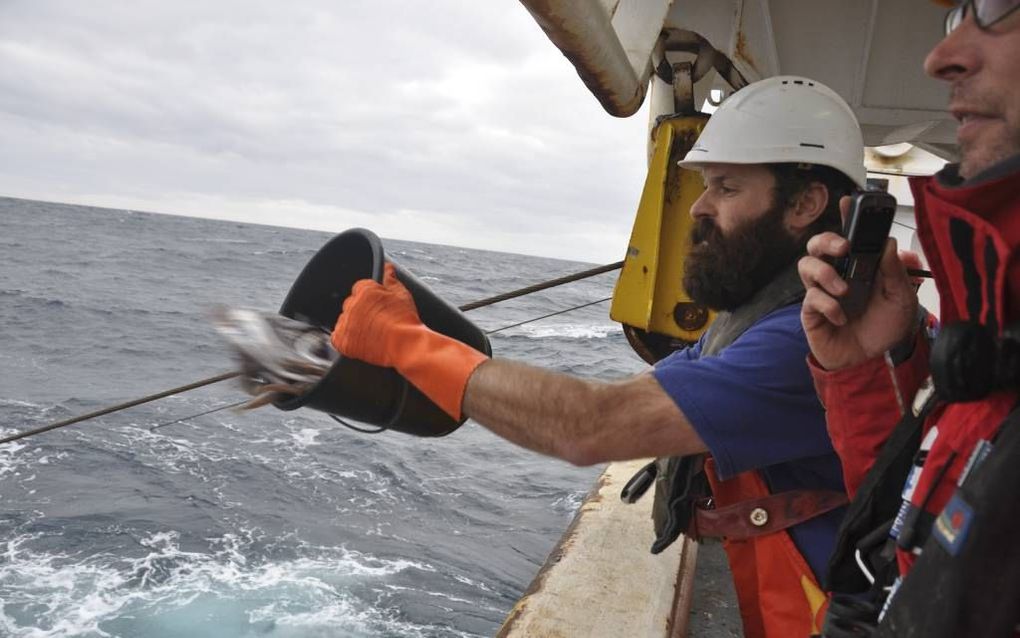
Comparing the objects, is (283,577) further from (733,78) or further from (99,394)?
(99,394)

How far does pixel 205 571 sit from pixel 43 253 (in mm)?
42228

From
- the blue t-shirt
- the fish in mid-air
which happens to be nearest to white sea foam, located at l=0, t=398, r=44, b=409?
the fish in mid-air

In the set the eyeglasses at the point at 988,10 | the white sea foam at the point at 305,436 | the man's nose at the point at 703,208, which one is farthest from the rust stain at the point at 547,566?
the white sea foam at the point at 305,436

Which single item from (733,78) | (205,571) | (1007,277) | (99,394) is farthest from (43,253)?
(1007,277)

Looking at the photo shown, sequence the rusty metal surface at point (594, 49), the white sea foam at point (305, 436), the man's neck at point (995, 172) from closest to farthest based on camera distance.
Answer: the man's neck at point (995, 172) → the rusty metal surface at point (594, 49) → the white sea foam at point (305, 436)

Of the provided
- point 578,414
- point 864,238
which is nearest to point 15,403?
point 578,414

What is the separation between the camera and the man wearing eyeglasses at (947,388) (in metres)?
0.91

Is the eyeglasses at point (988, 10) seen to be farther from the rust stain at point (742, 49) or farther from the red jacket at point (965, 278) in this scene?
the rust stain at point (742, 49)

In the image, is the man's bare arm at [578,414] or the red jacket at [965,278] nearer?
the red jacket at [965,278]

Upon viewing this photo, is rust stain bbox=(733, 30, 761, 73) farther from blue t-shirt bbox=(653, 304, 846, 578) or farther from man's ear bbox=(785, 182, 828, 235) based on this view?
blue t-shirt bbox=(653, 304, 846, 578)

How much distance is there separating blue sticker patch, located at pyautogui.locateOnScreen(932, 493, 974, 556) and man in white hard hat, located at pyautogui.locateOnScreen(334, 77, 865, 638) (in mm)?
633

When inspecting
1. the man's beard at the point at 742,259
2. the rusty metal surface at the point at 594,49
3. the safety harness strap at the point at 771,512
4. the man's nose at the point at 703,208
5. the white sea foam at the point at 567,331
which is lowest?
the white sea foam at the point at 567,331

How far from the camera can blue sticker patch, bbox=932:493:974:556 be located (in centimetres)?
92

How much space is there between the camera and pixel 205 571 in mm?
7129
